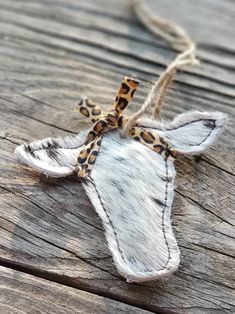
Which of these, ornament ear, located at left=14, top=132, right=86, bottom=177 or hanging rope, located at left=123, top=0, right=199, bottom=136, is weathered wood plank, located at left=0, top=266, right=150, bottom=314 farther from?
hanging rope, located at left=123, top=0, right=199, bottom=136

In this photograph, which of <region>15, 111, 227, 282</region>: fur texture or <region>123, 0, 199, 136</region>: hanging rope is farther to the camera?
<region>123, 0, 199, 136</region>: hanging rope

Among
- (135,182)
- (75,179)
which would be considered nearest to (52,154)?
(75,179)

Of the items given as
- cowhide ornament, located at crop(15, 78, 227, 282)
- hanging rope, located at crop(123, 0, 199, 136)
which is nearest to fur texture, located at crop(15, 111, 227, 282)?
cowhide ornament, located at crop(15, 78, 227, 282)

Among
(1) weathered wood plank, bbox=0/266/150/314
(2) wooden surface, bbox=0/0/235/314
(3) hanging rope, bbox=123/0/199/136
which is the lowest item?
(1) weathered wood plank, bbox=0/266/150/314

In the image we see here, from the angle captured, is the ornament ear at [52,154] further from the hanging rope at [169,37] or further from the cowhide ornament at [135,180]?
the hanging rope at [169,37]

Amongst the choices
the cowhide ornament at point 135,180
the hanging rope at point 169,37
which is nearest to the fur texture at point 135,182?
the cowhide ornament at point 135,180

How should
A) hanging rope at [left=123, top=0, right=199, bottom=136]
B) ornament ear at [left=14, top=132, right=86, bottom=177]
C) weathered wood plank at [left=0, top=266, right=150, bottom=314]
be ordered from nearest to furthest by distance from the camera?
weathered wood plank at [left=0, top=266, right=150, bottom=314] → ornament ear at [left=14, top=132, right=86, bottom=177] → hanging rope at [left=123, top=0, right=199, bottom=136]

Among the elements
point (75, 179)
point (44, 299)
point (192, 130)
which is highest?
point (192, 130)

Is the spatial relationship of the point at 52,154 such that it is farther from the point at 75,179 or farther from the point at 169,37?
the point at 169,37
